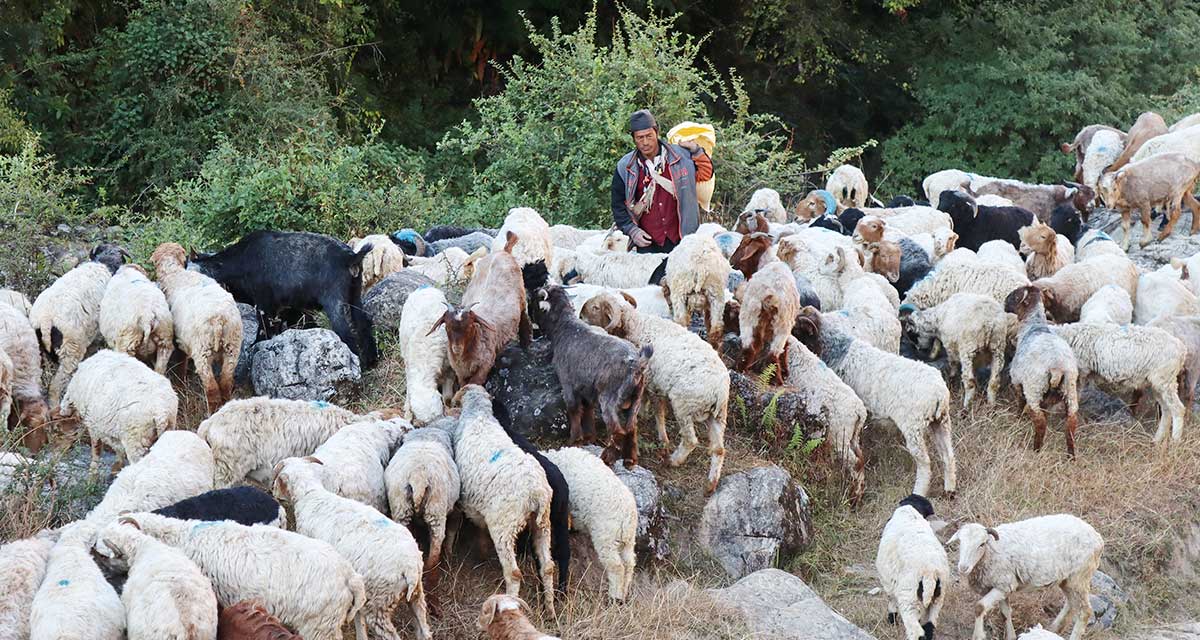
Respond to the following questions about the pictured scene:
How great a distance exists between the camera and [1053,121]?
17.3m

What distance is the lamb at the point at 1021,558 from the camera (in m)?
6.25

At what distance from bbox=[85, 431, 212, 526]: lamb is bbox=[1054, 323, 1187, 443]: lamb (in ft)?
17.7

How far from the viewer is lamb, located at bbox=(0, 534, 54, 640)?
15.5 feet

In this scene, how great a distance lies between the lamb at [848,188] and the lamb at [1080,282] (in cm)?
338

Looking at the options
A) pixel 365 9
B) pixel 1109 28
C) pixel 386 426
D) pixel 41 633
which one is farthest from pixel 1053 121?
pixel 41 633

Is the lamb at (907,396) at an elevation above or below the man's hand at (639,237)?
below

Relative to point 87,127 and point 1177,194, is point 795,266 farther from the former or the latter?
point 87,127

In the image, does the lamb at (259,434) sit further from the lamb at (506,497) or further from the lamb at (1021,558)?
the lamb at (1021,558)

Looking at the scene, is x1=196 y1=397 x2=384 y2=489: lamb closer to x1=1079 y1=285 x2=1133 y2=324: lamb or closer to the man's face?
the man's face

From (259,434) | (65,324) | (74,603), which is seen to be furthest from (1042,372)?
(65,324)

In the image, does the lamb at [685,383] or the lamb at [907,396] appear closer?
the lamb at [685,383]

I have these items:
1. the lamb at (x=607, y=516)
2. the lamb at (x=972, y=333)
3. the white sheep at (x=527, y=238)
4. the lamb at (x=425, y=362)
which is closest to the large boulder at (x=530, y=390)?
the lamb at (x=425, y=362)

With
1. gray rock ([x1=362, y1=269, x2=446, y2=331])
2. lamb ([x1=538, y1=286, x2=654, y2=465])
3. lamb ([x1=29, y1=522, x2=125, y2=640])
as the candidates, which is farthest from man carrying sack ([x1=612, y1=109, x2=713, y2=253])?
lamb ([x1=29, y1=522, x2=125, y2=640])

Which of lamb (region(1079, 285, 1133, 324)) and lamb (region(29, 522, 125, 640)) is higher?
lamb (region(29, 522, 125, 640))
